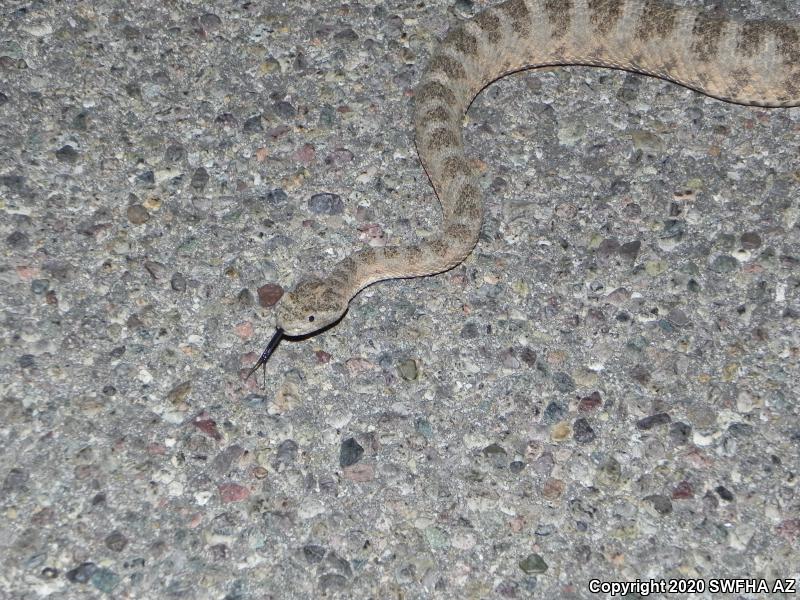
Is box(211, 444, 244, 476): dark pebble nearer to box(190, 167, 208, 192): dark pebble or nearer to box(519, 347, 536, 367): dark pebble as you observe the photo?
box(519, 347, 536, 367): dark pebble

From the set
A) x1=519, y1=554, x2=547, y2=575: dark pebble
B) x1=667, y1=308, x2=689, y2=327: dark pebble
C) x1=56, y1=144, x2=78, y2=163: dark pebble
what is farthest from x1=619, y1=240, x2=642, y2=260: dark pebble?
x1=56, y1=144, x2=78, y2=163: dark pebble

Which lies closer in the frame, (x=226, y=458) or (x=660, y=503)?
(x=660, y=503)

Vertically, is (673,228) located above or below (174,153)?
below

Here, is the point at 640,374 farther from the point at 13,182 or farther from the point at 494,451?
the point at 13,182

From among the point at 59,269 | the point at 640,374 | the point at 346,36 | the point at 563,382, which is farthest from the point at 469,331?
the point at 346,36

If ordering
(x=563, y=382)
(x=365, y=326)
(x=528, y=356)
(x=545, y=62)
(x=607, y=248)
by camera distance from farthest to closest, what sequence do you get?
(x=545, y=62) < (x=607, y=248) < (x=365, y=326) < (x=528, y=356) < (x=563, y=382)

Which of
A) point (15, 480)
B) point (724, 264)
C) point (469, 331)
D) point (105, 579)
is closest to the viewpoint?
point (105, 579)

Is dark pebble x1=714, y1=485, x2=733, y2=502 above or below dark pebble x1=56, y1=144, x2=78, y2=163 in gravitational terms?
below

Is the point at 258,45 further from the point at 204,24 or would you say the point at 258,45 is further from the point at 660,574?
the point at 660,574
